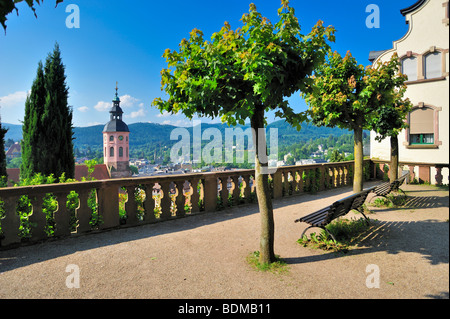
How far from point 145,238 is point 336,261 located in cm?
346

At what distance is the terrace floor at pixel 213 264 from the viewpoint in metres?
3.32

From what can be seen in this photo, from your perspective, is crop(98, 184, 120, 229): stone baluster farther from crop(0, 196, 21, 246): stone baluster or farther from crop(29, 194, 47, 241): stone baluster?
crop(0, 196, 21, 246): stone baluster

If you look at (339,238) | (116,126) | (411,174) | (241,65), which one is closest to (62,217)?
(241,65)

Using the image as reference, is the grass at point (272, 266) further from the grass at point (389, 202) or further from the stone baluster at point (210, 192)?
the grass at point (389, 202)

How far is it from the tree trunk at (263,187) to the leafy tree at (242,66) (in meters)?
0.42

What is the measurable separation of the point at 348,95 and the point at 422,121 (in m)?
8.73

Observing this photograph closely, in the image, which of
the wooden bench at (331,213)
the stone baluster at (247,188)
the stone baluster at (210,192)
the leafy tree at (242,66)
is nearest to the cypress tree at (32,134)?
the stone baluster at (210,192)

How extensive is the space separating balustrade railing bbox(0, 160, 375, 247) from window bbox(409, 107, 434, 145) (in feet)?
29.8

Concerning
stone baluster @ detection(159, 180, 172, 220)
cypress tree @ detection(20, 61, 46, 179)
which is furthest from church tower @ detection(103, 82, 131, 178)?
stone baluster @ detection(159, 180, 172, 220)

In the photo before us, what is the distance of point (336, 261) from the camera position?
416 cm

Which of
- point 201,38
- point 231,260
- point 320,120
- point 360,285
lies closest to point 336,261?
point 360,285

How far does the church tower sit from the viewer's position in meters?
61.8
